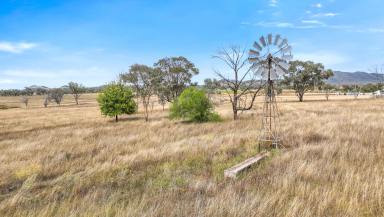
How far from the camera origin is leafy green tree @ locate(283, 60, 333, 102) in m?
61.8

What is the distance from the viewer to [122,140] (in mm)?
14117

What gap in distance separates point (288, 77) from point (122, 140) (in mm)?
57176

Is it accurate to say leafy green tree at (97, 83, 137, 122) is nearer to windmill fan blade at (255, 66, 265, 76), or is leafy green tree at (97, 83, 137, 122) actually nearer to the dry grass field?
the dry grass field

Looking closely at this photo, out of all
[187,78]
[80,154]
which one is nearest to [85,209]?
[80,154]

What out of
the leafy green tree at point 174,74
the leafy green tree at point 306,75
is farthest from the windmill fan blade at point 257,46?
the leafy green tree at point 306,75

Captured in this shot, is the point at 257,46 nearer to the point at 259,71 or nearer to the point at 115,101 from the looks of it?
the point at 259,71

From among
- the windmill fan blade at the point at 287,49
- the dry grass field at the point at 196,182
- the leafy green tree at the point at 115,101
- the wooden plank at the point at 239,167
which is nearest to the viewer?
the dry grass field at the point at 196,182

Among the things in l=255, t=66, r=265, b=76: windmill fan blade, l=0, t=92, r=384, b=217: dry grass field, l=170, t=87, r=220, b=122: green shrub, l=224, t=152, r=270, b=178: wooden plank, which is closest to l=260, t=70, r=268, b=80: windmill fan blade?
l=255, t=66, r=265, b=76: windmill fan blade

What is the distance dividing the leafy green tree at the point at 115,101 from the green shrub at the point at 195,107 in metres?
8.10

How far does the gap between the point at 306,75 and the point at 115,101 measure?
1942 inches

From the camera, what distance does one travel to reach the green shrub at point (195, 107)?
23.2 metres

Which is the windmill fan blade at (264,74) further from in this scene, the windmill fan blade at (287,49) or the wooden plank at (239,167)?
the wooden plank at (239,167)

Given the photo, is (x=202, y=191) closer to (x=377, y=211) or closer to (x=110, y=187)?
(x=110, y=187)

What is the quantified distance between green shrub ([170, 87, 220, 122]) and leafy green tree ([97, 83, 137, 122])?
26.6 feet
